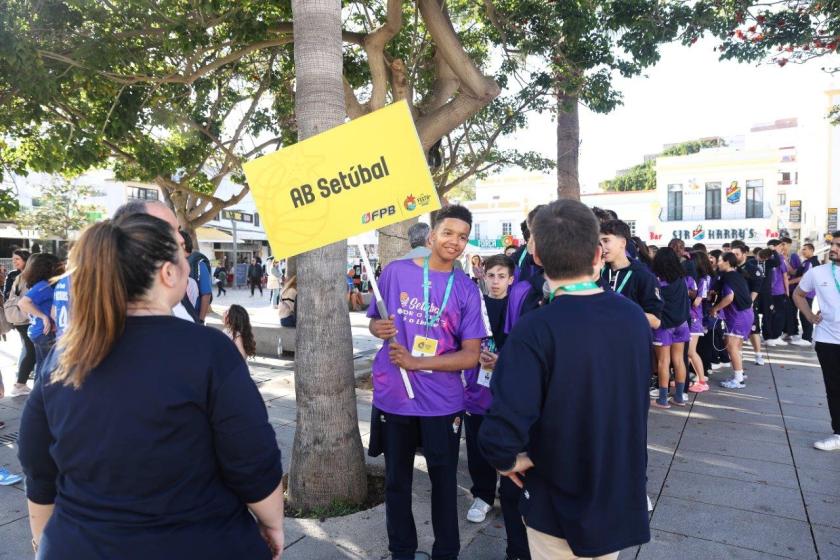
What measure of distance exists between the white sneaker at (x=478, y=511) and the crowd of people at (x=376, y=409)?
1.83 feet

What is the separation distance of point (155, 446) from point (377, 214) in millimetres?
1962

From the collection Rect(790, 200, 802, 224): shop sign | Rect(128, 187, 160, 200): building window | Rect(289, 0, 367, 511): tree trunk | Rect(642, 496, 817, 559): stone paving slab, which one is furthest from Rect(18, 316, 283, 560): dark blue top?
Rect(790, 200, 802, 224): shop sign

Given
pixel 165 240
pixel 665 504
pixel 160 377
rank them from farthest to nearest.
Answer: pixel 665 504, pixel 165 240, pixel 160 377

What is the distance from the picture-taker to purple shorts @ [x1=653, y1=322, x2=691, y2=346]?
21.4ft

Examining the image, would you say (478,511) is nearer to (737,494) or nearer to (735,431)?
(737,494)

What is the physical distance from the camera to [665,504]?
4.06m

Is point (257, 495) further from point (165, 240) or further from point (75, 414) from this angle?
point (165, 240)

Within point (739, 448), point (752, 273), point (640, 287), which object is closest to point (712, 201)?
point (752, 273)

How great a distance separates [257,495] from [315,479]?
2.25 metres

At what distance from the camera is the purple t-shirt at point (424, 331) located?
3.11 metres

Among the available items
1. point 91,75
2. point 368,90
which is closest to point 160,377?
point 91,75

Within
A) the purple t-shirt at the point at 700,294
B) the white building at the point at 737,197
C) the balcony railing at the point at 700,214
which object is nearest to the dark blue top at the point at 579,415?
the purple t-shirt at the point at 700,294

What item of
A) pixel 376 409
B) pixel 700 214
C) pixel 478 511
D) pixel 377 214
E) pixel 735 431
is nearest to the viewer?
pixel 377 214

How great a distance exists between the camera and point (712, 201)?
132 ft
